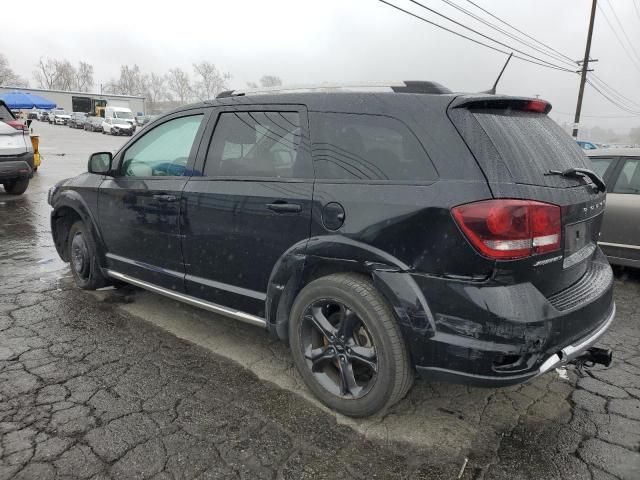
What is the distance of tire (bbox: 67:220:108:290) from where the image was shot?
4.36 metres

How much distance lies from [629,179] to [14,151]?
30.8 ft

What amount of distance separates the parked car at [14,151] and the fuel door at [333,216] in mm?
8165

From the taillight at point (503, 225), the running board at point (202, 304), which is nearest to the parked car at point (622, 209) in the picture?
the taillight at point (503, 225)

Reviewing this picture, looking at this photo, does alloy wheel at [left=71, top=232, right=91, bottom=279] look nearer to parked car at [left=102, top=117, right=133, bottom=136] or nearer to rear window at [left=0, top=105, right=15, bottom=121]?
rear window at [left=0, top=105, right=15, bottom=121]

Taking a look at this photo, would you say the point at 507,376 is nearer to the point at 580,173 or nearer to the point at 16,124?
the point at 580,173

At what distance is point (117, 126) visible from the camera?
39.2 m

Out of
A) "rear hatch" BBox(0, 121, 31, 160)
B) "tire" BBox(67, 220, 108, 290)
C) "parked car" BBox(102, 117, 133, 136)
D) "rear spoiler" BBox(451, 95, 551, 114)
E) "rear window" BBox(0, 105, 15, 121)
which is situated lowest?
"parked car" BBox(102, 117, 133, 136)

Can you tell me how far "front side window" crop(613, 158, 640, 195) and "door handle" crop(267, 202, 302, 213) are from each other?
4.06m

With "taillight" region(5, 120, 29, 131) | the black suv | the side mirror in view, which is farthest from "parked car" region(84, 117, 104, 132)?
the black suv

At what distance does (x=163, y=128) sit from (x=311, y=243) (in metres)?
1.81

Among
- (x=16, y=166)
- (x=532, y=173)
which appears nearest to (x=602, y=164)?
(x=532, y=173)

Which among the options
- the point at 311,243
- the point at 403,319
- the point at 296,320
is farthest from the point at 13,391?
the point at 403,319

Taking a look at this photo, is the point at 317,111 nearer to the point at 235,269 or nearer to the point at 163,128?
the point at 235,269

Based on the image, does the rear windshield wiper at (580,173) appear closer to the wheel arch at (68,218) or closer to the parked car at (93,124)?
the wheel arch at (68,218)
